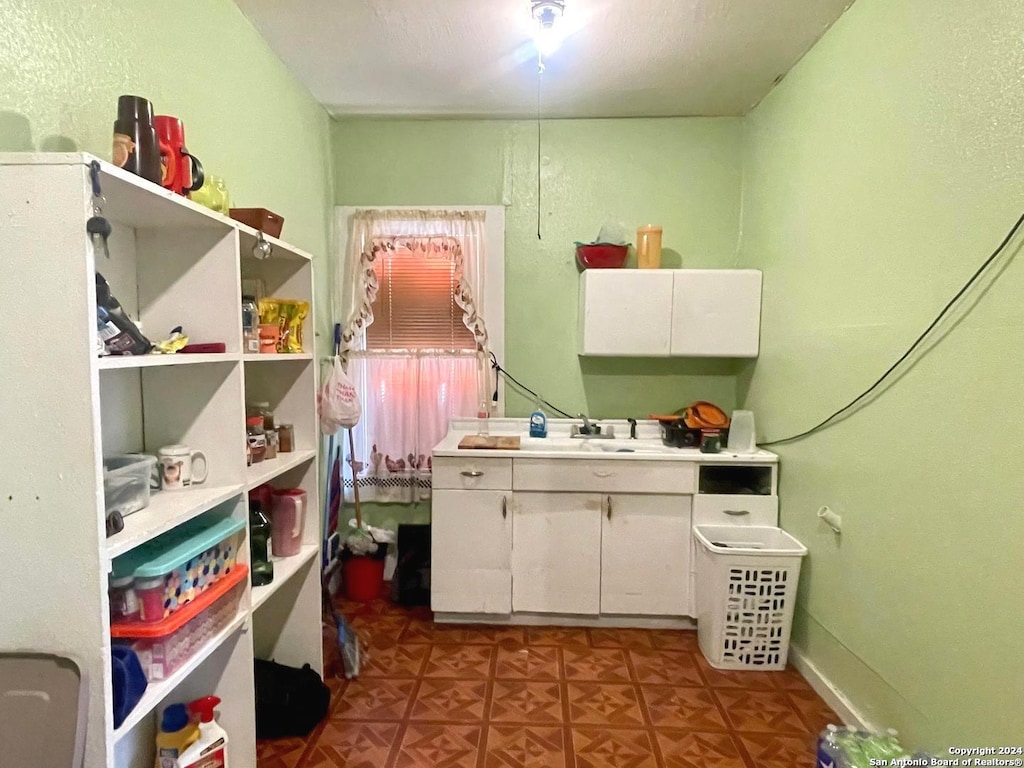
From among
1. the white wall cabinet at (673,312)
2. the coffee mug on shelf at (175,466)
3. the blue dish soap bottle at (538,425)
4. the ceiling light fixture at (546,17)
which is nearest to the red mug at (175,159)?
the coffee mug on shelf at (175,466)

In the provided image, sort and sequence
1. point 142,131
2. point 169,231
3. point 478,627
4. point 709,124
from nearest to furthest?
point 142,131 → point 169,231 → point 478,627 → point 709,124

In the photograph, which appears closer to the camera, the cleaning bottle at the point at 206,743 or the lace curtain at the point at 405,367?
the cleaning bottle at the point at 206,743

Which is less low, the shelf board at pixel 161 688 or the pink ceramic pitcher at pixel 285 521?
the pink ceramic pitcher at pixel 285 521

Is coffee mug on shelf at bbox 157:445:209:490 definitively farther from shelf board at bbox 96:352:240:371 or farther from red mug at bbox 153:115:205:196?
red mug at bbox 153:115:205:196

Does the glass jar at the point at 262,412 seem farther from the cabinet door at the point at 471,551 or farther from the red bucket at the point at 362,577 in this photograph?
the red bucket at the point at 362,577

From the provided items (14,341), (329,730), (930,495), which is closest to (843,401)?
(930,495)

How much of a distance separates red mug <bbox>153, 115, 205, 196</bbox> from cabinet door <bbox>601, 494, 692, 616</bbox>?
2.04 meters

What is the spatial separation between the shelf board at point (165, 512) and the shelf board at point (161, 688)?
1.09ft

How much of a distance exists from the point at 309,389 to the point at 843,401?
1.98 meters

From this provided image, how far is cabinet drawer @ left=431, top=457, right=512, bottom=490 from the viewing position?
99.7 inches

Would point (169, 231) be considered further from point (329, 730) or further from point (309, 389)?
point (329, 730)

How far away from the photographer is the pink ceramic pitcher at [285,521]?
1.88 meters

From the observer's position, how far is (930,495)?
5.08ft

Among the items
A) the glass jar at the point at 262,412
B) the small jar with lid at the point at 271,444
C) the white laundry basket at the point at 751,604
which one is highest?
the glass jar at the point at 262,412
